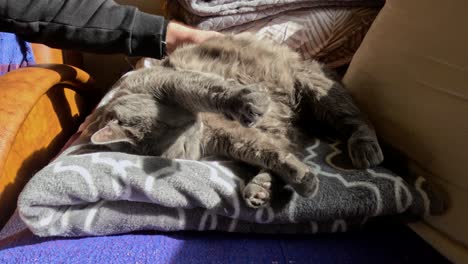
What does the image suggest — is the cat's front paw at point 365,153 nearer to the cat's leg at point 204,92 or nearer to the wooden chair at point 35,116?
the cat's leg at point 204,92

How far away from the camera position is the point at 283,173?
37.0 inches

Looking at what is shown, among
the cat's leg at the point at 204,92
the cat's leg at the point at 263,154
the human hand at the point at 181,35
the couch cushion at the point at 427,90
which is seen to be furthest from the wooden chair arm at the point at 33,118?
the couch cushion at the point at 427,90

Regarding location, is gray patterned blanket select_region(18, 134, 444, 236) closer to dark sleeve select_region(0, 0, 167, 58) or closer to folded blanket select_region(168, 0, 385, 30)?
dark sleeve select_region(0, 0, 167, 58)

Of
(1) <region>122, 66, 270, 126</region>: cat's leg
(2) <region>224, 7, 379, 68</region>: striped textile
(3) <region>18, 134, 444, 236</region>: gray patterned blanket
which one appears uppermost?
(2) <region>224, 7, 379, 68</region>: striped textile

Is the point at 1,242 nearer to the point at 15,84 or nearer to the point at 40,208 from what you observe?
the point at 40,208

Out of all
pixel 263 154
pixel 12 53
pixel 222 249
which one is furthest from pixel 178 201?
pixel 12 53

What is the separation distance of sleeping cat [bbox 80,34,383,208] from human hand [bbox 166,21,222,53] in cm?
8

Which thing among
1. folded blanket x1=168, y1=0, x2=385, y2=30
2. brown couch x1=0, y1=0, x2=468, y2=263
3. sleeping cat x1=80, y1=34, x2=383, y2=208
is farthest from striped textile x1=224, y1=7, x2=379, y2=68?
brown couch x1=0, y1=0, x2=468, y2=263

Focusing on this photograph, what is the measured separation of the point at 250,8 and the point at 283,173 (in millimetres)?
715

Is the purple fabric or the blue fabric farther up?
the blue fabric

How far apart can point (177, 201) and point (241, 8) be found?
0.82 metres

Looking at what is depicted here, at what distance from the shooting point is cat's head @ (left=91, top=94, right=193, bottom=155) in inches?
42.4

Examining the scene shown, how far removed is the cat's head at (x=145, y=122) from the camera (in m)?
1.08

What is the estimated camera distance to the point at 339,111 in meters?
1.14
